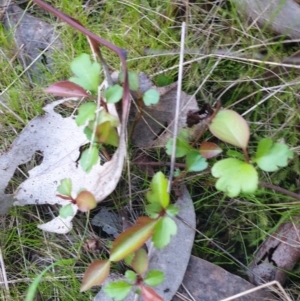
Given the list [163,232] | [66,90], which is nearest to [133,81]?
[66,90]

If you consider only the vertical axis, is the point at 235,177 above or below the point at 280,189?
above

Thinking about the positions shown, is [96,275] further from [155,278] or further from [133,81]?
[133,81]

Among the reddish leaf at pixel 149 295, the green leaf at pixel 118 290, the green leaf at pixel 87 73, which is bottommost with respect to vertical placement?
the reddish leaf at pixel 149 295

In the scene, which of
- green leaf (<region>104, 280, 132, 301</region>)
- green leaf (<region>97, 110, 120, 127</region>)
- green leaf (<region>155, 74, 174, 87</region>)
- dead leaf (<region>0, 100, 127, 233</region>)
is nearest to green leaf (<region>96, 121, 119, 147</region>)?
green leaf (<region>97, 110, 120, 127</region>)

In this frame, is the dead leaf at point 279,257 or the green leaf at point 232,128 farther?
the dead leaf at point 279,257

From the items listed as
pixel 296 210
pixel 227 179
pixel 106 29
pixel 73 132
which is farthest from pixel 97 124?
pixel 296 210

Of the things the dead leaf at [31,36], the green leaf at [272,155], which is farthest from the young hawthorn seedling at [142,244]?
the dead leaf at [31,36]

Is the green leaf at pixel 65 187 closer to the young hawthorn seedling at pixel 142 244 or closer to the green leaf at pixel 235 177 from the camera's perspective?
the young hawthorn seedling at pixel 142 244
